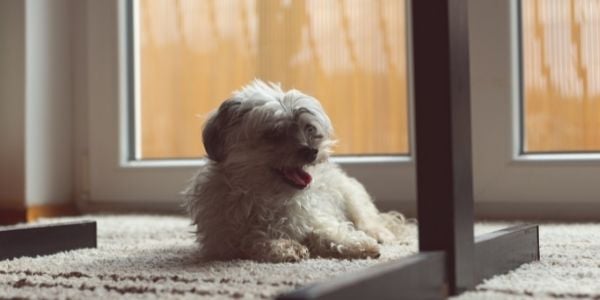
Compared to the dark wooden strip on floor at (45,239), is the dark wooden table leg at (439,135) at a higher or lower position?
higher

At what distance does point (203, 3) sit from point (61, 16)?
48 centimetres

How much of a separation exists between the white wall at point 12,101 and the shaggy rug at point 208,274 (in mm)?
957

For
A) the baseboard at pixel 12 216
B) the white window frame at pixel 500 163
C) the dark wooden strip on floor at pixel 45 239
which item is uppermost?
the white window frame at pixel 500 163

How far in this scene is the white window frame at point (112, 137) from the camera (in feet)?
8.46

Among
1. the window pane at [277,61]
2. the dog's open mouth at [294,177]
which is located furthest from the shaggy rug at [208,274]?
the window pane at [277,61]

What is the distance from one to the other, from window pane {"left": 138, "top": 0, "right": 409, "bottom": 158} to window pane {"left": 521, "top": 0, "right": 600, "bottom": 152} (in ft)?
1.17

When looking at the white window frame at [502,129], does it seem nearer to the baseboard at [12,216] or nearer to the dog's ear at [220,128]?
the dog's ear at [220,128]

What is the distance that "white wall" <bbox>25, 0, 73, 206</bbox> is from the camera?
98.1 inches

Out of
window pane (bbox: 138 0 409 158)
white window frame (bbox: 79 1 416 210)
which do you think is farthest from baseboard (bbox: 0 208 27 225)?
window pane (bbox: 138 0 409 158)

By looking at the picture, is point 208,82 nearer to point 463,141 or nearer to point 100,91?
point 100,91

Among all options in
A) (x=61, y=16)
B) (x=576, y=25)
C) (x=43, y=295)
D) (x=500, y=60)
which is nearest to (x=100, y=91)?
(x=61, y=16)

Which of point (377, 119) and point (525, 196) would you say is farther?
point (377, 119)

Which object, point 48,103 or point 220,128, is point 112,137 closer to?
point 48,103

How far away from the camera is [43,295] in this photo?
989 millimetres
